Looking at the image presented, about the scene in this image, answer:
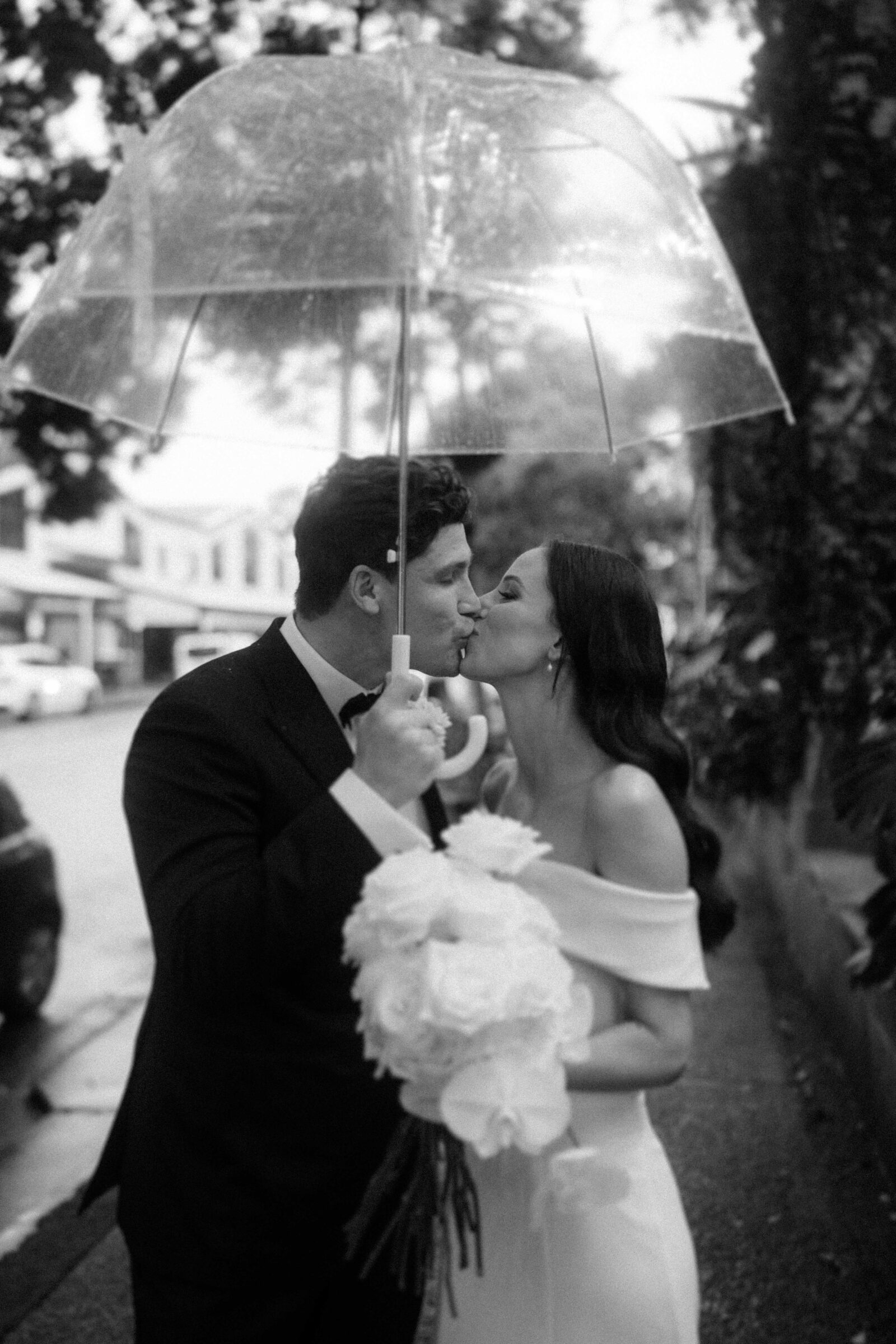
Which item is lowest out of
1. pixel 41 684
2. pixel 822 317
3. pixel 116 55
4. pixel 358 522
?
pixel 41 684

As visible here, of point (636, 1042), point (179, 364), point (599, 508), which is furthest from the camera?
point (599, 508)

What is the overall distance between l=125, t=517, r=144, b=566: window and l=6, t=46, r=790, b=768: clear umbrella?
156 feet

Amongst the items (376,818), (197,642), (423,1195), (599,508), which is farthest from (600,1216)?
(197,642)

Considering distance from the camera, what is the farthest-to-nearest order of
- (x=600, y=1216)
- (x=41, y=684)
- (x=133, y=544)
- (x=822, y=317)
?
(x=133, y=544), (x=41, y=684), (x=822, y=317), (x=600, y=1216)

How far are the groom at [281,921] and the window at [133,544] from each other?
4881 centimetres

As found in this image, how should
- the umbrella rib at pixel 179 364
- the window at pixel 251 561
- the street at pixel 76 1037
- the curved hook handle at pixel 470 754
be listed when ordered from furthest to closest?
the window at pixel 251 561 → the street at pixel 76 1037 → the umbrella rib at pixel 179 364 → the curved hook handle at pixel 470 754

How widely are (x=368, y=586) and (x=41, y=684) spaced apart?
3235 cm

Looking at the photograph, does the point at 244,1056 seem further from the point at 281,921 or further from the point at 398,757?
the point at 398,757

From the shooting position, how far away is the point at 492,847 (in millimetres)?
1740

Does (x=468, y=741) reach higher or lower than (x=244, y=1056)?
higher

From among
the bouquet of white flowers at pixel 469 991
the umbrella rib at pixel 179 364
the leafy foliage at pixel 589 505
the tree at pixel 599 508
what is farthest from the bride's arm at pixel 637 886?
the tree at pixel 599 508

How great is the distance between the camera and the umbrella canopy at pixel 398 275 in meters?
2.65

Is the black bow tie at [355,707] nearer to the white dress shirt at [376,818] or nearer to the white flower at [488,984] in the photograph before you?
the white dress shirt at [376,818]

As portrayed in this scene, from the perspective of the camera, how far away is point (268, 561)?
48156 mm
